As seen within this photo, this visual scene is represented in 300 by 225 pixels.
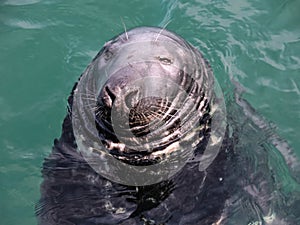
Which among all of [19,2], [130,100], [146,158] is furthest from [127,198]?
[19,2]

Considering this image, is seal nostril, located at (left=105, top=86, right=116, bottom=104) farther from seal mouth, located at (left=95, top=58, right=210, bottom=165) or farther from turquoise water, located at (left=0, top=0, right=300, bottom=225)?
turquoise water, located at (left=0, top=0, right=300, bottom=225)

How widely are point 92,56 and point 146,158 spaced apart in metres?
3.43

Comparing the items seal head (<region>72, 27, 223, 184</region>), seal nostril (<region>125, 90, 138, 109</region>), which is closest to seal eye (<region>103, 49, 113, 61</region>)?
seal head (<region>72, 27, 223, 184</region>)

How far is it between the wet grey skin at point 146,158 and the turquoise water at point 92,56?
4.42 ft

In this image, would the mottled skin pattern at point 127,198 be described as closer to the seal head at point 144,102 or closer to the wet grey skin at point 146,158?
the wet grey skin at point 146,158

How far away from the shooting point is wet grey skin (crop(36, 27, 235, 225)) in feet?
16.4

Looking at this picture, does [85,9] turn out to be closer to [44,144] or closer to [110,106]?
[44,144]

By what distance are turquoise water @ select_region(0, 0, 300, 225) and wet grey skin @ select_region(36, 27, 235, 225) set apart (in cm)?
135

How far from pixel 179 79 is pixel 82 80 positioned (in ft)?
3.54

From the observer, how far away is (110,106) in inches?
183

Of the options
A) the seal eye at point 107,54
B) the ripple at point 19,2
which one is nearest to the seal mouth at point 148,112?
the seal eye at point 107,54

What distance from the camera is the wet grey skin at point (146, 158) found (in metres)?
4.98

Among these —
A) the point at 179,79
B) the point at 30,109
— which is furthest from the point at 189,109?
the point at 30,109

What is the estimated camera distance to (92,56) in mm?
8297
